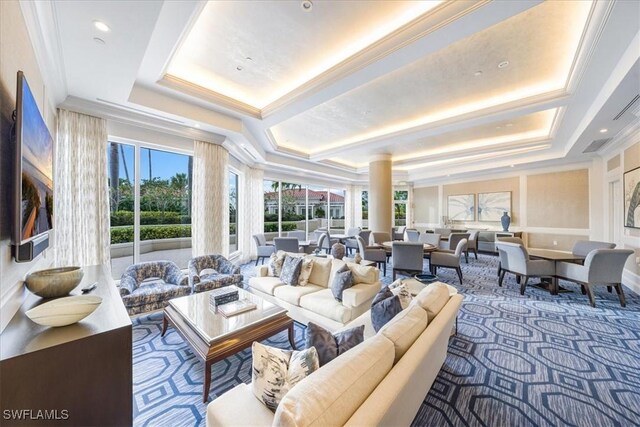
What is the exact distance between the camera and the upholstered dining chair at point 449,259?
16.8 feet

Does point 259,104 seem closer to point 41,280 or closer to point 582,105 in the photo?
point 41,280

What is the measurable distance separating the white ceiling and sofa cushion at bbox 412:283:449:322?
92.7 inches

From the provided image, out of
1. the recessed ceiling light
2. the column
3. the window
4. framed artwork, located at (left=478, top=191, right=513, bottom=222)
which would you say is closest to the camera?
the recessed ceiling light

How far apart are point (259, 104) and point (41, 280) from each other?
363 cm

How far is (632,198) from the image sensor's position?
443cm

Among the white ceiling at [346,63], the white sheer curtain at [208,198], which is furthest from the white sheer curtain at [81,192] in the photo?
the white sheer curtain at [208,198]

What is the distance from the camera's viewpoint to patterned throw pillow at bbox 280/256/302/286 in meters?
3.46

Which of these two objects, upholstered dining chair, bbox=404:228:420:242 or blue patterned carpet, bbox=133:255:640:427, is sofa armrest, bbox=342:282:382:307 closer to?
blue patterned carpet, bbox=133:255:640:427

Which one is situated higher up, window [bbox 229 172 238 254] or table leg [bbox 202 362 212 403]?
window [bbox 229 172 238 254]

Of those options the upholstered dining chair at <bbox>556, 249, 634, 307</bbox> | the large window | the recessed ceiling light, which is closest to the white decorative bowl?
the recessed ceiling light

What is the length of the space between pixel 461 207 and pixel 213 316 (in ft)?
32.0

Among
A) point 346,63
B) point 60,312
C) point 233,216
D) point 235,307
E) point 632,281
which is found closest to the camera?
point 60,312

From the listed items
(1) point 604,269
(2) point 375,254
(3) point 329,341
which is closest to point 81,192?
(3) point 329,341

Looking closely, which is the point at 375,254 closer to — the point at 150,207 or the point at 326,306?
the point at 326,306
